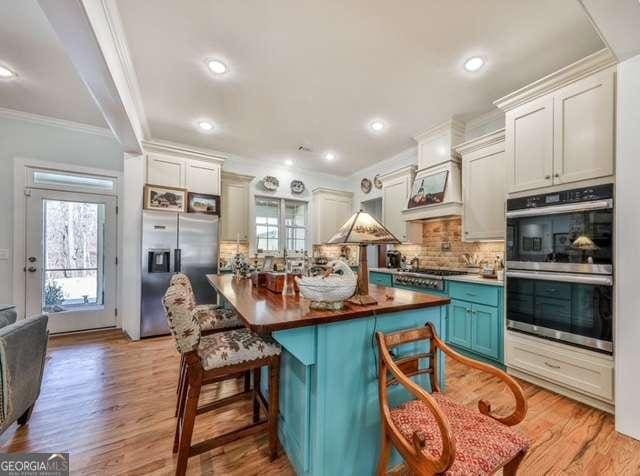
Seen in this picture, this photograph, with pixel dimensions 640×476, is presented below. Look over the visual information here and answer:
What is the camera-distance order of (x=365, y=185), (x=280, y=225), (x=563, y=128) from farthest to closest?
(x=365, y=185) < (x=280, y=225) < (x=563, y=128)

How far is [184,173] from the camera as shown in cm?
386

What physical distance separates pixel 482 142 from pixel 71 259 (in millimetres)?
5483

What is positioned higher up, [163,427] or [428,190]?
[428,190]

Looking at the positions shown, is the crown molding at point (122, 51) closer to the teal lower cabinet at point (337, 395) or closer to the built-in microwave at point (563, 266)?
the teal lower cabinet at point (337, 395)

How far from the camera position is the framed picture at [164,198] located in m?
3.56

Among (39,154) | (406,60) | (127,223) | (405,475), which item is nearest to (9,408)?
(405,475)

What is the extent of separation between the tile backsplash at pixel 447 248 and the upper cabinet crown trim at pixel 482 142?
919 millimetres

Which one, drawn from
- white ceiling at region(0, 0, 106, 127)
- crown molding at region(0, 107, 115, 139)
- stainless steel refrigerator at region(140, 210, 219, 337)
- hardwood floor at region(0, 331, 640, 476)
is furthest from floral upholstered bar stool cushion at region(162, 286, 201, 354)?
crown molding at region(0, 107, 115, 139)

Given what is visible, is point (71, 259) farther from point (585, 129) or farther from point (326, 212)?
point (585, 129)

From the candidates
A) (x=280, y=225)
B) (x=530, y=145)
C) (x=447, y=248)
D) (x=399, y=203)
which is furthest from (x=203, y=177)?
(x=530, y=145)

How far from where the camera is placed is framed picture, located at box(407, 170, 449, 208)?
3457 mm

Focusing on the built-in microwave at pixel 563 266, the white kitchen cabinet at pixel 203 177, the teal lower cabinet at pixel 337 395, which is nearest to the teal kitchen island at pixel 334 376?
the teal lower cabinet at pixel 337 395

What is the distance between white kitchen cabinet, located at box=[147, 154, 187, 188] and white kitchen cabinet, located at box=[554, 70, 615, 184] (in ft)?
14.1

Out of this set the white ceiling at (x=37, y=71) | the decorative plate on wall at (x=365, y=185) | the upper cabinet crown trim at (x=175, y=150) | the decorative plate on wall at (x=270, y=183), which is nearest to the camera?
the white ceiling at (x=37, y=71)
